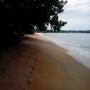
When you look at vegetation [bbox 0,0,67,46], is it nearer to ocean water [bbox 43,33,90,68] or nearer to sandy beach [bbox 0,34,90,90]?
ocean water [bbox 43,33,90,68]

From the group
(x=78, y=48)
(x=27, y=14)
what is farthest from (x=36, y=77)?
(x=78, y=48)

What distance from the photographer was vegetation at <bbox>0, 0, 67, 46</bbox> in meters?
17.5

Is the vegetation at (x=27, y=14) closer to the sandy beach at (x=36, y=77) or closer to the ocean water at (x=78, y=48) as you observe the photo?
the ocean water at (x=78, y=48)

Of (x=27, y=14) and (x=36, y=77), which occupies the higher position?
(x=27, y=14)

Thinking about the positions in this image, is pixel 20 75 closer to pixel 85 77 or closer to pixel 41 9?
pixel 85 77

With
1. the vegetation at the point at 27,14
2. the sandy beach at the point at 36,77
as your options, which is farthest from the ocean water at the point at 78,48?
the sandy beach at the point at 36,77

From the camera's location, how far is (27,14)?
62.5 ft

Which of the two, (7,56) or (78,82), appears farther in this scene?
(7,56)

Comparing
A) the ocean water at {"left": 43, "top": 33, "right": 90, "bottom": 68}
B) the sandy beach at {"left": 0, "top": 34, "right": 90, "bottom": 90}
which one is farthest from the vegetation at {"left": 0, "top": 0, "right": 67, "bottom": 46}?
the sandy beach at {"left": 0, "top": 34, "right": 90, "bottom": 90}

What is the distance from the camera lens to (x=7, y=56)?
598 inches

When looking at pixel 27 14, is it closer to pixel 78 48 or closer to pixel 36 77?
pixel 36 77

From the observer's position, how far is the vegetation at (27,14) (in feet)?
57.5

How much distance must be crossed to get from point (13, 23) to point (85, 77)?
28.2 feet

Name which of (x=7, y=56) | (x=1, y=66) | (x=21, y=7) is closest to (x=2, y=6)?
(x=21, y=7)
